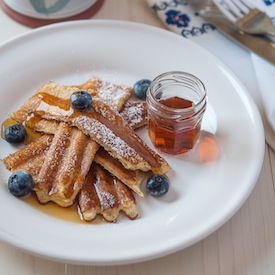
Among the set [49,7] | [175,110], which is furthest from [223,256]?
[49,7]

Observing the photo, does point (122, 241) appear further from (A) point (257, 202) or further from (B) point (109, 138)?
(A) point (257, 202)

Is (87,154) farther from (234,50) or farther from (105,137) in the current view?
(234,50)

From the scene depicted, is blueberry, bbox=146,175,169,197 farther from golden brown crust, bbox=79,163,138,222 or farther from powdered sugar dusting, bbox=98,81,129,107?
powdered sugar dusting, bbox=98,81,129,107

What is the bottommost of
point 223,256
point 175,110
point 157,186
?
point 223,256

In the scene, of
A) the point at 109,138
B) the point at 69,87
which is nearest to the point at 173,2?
the point at 69,87

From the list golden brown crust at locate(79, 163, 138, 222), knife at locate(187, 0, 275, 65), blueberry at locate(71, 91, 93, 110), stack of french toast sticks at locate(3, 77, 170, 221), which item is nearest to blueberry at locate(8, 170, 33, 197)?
stack of french toast sticks at locate(3, 77, 170, 221)
